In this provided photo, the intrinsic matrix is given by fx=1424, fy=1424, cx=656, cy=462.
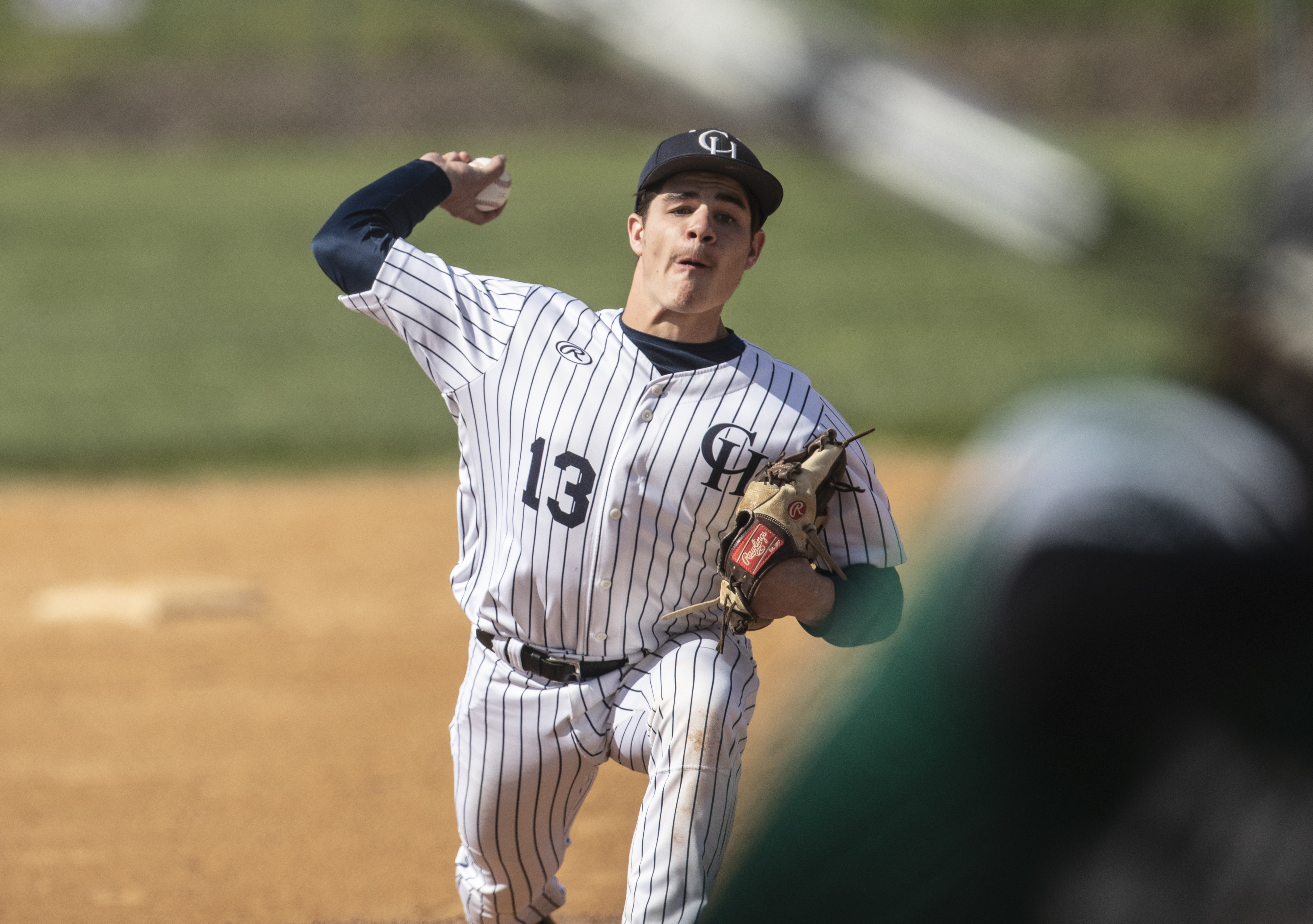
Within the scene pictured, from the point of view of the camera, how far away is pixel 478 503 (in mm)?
2809

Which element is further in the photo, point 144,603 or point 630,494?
point 144,603

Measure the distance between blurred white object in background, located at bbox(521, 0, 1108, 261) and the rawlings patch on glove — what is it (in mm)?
1351

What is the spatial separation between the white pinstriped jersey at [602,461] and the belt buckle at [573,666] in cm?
2

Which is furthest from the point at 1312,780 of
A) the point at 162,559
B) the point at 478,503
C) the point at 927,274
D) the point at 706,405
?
the point at 927,274

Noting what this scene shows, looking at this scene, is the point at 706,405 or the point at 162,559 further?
the point at 162,559

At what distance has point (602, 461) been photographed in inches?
103

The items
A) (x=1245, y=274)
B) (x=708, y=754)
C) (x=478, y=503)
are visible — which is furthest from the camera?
(x=478, y=503)

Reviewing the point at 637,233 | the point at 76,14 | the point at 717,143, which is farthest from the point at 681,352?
the point at 76,14

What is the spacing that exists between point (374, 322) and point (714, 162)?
11.3m

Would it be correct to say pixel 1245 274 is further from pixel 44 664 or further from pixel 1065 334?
pixel 1065 334

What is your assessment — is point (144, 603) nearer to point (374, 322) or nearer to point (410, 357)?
point (410, 357)

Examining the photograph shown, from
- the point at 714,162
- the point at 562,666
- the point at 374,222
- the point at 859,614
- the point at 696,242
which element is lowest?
the point at 562,666

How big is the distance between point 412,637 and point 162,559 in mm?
1645

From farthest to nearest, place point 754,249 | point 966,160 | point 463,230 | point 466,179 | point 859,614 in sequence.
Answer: point 463,230 → point 466,179 → point 754,249 → point 859,614 → point 966,160
